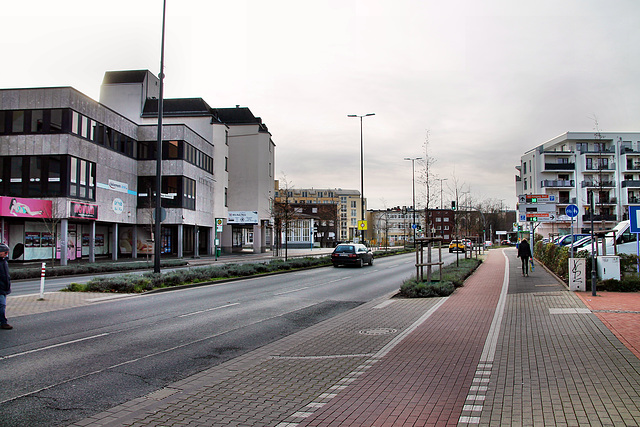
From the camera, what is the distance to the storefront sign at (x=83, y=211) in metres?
31.3

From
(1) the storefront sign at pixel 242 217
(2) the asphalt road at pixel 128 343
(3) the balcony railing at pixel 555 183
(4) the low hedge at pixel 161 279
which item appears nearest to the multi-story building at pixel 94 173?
(1) the storefront sign at pixel 242 217

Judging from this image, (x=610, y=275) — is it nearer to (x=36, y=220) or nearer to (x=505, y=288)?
(x=505, y=288)

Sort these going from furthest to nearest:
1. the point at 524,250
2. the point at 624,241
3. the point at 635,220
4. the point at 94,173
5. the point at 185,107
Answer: the point at 185,107 → the point at 94,173 → the point at 624,241 → the point at 524,250 → the point at 635,220

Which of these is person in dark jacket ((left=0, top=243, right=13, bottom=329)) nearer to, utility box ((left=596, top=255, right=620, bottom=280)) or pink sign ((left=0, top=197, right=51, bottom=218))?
utility box ((left=596, top=255, right=620, bottom=280))

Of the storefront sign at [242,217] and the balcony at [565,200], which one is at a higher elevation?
the balcony at [565,200]

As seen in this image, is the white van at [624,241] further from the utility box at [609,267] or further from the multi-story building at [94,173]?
the multi-story building at [94,173]

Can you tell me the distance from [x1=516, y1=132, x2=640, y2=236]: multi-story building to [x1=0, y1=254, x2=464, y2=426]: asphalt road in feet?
212

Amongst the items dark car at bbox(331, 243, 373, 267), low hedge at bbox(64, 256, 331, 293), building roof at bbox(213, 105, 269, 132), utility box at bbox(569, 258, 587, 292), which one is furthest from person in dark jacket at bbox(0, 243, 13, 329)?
building roof at bbox(213, 105, 269, 132)

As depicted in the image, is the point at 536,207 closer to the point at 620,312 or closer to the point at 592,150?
the point at 620,312

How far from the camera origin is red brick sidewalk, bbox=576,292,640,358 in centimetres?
794

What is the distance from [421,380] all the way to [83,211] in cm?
3153

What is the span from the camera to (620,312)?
34.7ft

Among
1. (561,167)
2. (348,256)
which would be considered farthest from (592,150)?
(348,256)

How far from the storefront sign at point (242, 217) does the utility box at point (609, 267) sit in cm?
4598
